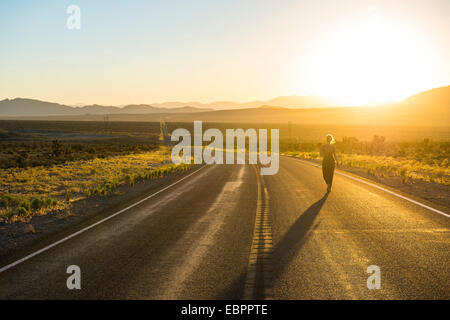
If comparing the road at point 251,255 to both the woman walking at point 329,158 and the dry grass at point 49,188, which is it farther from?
the dry grass at point 49,188

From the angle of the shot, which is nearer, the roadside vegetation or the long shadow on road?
the long shadow on road

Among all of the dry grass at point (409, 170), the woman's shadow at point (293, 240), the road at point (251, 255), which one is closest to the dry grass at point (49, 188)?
the road at point (251, 255)

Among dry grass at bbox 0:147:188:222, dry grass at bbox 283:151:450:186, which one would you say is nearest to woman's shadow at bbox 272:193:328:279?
dry grass at bbox 0:147:188:222

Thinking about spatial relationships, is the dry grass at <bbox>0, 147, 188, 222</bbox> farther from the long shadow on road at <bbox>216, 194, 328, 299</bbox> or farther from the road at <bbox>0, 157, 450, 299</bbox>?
the long shadow on road at <bbox>216, 194, 328, 299</bbox>

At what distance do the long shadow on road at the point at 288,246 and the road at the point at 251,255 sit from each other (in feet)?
0.06

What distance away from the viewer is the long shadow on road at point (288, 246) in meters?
4.60

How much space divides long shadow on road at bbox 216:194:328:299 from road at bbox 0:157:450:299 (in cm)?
2

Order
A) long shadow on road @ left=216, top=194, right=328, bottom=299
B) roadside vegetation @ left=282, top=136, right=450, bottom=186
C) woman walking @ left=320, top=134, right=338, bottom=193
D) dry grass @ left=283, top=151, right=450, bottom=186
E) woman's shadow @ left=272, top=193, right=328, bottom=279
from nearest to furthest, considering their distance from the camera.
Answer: long shadow on road @ left=216, top=194, right=328, bottom=299 < woman's shadow @ left=272, top=193, right=328, bottom=279 < woman walking @ left=320, top=134, right=338, bottom=193 < dry grass @ left=283, top=151, right=450, bottom=186 < roadside vegetation @ left=282, top=136, right=450, bottom=186

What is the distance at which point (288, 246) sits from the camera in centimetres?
642

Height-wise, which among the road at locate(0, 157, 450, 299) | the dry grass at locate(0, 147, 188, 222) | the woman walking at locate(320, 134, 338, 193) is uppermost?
the woman walking at locate(320, 134, 338, 193)

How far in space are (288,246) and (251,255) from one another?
842 mm

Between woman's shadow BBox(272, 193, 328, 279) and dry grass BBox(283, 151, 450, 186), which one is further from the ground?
woman's shadow BBox(272, 193, 328, 279)

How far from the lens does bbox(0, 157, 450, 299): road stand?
4602 millimetres

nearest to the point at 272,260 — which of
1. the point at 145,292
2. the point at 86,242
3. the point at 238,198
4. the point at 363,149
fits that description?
the point at 145,292
